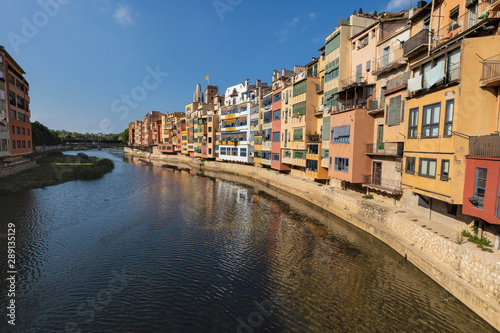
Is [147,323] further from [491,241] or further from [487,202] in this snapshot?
[491,241]

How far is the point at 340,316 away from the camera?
13.7m

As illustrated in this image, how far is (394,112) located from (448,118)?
27.6 feet

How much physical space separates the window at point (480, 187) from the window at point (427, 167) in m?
3.24

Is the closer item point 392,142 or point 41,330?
point 41,330

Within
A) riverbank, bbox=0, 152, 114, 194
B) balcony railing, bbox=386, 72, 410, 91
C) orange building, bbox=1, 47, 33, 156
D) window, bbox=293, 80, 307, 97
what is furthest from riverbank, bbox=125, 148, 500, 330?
orange building, bbox=1, 47, 33, 156

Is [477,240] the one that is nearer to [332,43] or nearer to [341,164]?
[341,164]

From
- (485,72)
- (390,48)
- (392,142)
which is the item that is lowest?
(392,142)

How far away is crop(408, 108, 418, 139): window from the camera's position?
19691 mm

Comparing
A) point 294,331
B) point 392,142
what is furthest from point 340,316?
point 392,142

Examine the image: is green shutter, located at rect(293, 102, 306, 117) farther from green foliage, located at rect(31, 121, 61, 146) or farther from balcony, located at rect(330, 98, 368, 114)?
green foliage, located at rect(31, 121, 61, 146)

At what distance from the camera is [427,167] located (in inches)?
728

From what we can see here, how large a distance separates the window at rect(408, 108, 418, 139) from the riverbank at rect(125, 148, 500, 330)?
6.77 meters

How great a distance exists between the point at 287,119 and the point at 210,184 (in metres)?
22.0

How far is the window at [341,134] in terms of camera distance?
2992 cm
